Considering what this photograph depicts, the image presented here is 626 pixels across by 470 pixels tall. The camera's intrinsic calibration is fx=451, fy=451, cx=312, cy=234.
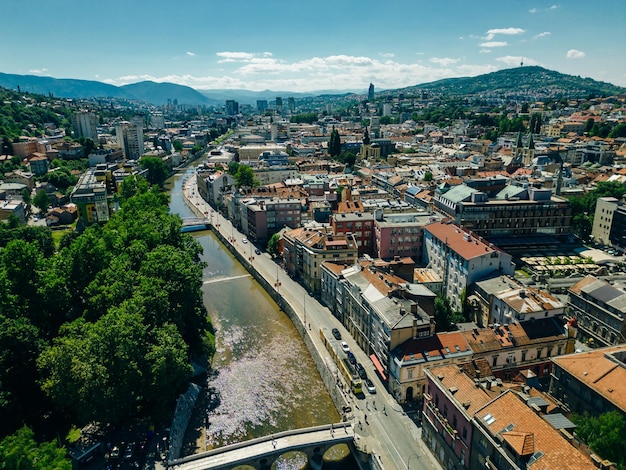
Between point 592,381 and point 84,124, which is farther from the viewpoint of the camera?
point 84,124

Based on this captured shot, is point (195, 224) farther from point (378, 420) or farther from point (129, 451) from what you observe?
point (378, 420)

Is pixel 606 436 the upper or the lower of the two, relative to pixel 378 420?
upper

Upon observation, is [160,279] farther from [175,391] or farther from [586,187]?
[586,187]

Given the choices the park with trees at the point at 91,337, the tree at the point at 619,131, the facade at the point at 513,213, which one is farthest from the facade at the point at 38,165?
the tree at the point at 619,131

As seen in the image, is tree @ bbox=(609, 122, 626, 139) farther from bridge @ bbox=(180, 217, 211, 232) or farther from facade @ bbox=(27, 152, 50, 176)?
facade @ bbox=(27, 152, 50, 176)

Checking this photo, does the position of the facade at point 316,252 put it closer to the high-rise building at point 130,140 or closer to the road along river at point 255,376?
the road along river at point 255,376

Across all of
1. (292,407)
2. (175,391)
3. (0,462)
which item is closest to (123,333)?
(175,391)

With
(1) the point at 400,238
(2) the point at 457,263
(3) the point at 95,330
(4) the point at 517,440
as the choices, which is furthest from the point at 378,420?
(1) the point at 400,238

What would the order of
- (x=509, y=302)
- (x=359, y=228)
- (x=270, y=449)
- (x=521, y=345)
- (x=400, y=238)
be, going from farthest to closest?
(x=359, y=228), (x=400, y=238), (x=509, y=302), (x=521, y=345), (x=270, y=449)
